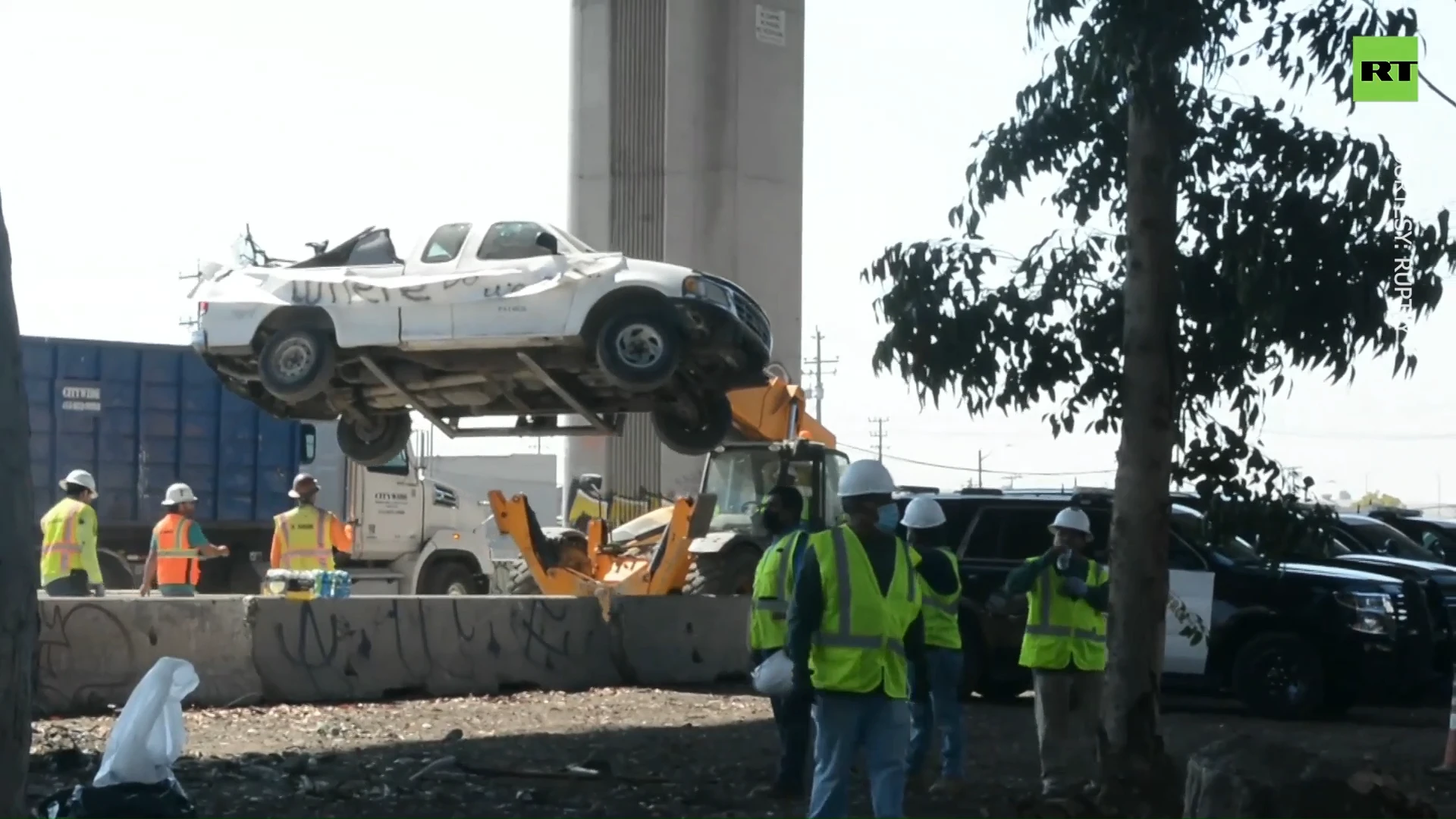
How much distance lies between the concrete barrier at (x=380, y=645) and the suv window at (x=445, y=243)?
282 centimetres

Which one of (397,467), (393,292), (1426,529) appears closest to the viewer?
(393,292)

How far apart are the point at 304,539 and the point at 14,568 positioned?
1078 cm

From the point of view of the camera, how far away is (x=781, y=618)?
33.2ft

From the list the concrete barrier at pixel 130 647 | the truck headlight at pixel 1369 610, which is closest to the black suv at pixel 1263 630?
the truck headlight at pixel 1369 610

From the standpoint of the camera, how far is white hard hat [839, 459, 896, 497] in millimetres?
7367

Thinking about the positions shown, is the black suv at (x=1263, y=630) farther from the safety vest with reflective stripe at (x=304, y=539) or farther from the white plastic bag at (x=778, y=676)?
the white plastic bag at (x=778, y=676)

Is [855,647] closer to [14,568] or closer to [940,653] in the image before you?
[14,568]

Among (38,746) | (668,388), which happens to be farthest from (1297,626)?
(38,746)

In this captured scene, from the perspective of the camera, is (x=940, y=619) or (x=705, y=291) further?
(x=705, y=291)

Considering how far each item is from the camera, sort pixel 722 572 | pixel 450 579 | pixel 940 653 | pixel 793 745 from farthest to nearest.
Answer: pixel 450 579
pixel 722 572
pixel 940 653
pixel 793 745

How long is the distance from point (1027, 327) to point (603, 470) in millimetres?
31544

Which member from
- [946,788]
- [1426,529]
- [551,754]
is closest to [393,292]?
[551,754]

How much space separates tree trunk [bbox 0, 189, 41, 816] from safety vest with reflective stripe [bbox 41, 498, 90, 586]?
10.2m

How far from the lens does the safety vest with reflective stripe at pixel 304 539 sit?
17141 millimetres
